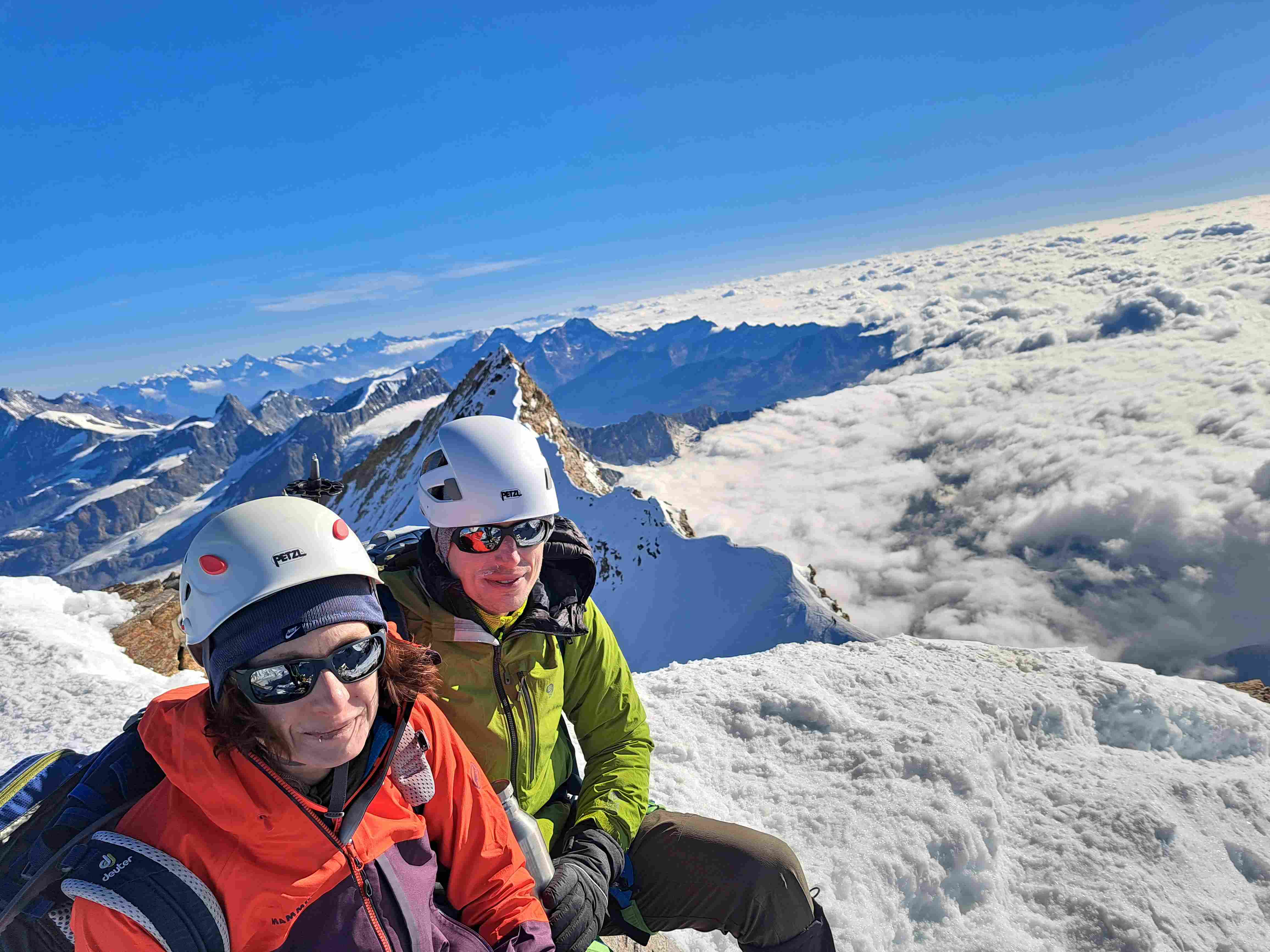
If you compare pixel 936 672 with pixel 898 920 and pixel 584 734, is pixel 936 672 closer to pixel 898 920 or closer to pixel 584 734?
pixel 898 920

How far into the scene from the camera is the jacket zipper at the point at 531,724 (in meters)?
4.41

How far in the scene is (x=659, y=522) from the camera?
177 feet

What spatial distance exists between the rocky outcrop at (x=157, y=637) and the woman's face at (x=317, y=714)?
6.75m

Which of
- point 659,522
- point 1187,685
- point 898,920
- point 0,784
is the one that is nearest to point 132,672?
point 0,784

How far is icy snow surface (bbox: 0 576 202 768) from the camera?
611 centimetres

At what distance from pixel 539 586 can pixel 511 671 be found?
64 cm

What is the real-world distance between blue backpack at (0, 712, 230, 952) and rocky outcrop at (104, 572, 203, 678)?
5.70 meters

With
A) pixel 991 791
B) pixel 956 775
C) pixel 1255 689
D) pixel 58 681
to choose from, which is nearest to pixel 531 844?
pixel 956 775

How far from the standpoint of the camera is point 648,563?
51.7 m

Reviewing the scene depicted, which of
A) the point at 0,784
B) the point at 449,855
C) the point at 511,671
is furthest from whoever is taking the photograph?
the point at 511,671

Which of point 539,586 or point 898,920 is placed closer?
point 539,586

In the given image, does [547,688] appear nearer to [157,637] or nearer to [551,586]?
[551,586]

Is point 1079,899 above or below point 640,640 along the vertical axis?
above

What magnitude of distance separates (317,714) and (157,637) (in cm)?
898
